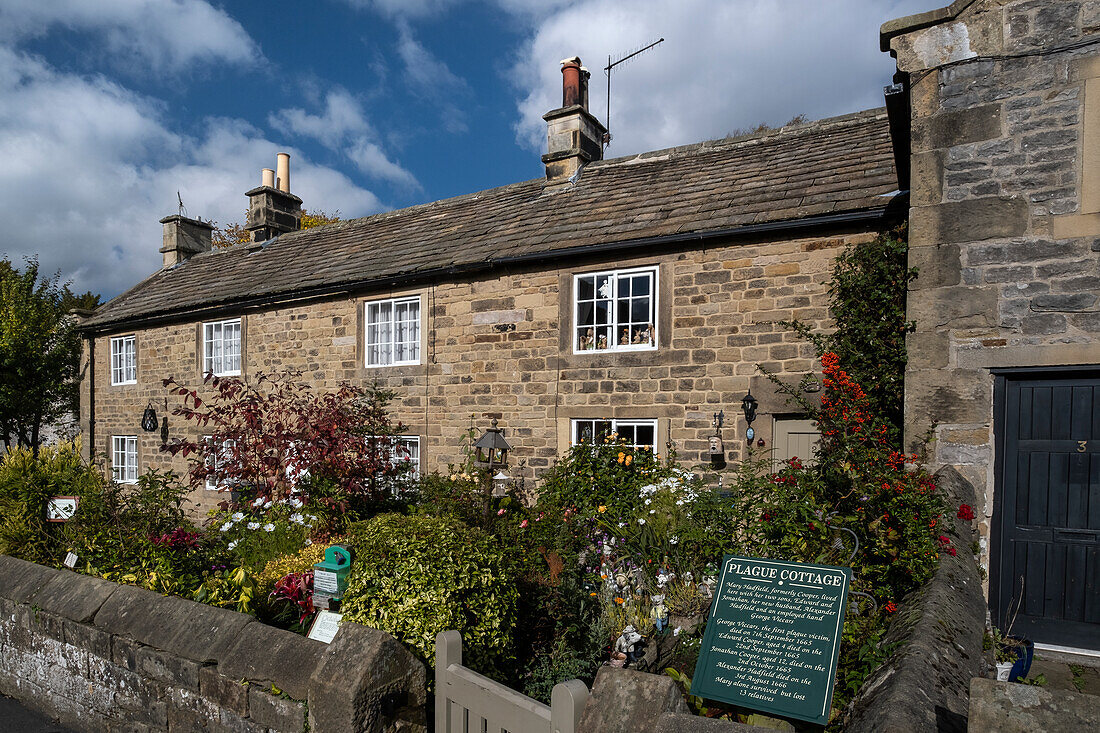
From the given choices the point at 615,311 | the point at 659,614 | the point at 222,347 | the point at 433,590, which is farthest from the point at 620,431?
the point at 222,347

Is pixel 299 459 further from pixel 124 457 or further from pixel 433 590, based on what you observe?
pixel 124 457

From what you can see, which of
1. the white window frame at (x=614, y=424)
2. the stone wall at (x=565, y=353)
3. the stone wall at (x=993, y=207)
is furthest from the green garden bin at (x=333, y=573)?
the stone wall at (x=565, y=353)

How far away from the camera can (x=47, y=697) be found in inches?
223

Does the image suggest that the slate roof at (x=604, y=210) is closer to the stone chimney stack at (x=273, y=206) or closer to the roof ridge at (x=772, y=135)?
the roof ridge at (x=772, y=135)

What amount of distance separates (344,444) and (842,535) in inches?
229

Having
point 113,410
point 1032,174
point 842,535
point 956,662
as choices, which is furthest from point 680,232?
point 113,410

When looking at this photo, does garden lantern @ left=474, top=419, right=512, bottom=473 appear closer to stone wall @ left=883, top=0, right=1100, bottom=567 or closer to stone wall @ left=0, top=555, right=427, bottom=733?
stone wall @ left=0, top=555, right=427, bottom=733

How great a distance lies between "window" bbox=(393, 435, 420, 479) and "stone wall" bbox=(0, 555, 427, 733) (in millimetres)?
5496

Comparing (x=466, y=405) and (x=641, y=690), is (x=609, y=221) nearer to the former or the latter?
(x=466, y=405)

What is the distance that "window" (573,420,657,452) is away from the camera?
9.27 m

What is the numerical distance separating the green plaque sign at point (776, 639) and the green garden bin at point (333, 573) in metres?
2.60

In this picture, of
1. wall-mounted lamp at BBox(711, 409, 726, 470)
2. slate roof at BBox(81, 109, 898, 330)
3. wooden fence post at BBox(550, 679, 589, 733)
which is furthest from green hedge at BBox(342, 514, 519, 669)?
slate roof at BBox(81, 109, 898, 330)

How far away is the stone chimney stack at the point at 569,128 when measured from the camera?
12.4 metres

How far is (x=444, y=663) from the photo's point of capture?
12.6 ft
